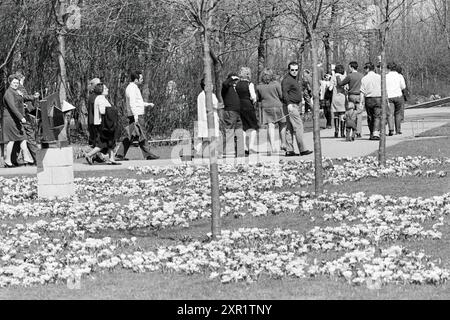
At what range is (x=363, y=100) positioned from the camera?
24.3 meters

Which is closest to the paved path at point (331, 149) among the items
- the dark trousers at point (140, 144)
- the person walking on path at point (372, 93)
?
the dark trousers at point (140, 144)

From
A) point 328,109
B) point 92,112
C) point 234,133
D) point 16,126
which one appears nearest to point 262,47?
point 328,109

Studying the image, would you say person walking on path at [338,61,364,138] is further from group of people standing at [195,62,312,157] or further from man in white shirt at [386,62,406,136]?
group of people standing at [195,62,312,157]

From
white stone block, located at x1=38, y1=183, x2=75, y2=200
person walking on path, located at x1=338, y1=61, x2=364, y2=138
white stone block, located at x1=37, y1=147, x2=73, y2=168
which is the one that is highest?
person walking on path, located at x1=338, y1=61, x2=364, y2=138

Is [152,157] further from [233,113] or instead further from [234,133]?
[233,113]

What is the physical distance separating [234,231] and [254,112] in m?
10.5

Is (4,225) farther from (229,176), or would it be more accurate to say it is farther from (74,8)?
(74,8)

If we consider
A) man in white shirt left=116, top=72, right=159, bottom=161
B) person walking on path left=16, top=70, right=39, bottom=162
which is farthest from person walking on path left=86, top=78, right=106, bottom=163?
person walking on path left=16, top=70, right=39, bottom=162

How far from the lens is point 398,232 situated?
10.7 metres

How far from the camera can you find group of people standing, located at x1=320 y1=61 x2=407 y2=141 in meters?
23.6

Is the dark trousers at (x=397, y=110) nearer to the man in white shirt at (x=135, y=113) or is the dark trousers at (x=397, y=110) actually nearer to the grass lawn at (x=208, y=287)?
the man in white shirt at (x=135, y=113)

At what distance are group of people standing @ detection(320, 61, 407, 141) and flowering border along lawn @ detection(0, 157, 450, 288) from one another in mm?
6037

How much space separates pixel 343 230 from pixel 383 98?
7242mm
